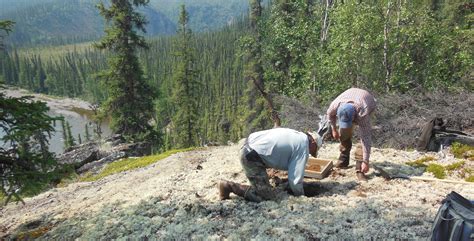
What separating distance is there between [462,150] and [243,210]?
6585mm

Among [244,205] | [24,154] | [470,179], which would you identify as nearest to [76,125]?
[24,154]

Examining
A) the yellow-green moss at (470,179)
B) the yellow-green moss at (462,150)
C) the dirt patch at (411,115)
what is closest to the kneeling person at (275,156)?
the yellow-green moss at (470,179)

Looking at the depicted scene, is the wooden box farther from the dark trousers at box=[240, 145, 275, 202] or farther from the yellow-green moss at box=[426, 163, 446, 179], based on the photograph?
the yellow-green moss at box=[426, 163, 446, 179]

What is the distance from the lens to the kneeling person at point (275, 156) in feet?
22.3

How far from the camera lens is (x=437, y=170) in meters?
8.45

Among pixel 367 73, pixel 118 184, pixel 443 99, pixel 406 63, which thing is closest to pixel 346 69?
pixel 367 73

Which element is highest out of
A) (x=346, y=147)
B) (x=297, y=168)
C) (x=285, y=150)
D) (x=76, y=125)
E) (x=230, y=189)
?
(x=285, y=150)

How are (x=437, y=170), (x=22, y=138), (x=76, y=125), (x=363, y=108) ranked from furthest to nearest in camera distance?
(x=76, y=125), (x=437, y=170), (x=22, y=138), (x=363, y=108)

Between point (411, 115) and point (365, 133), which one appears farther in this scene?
point (411, 115)

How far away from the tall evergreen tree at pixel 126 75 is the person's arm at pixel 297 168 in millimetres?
20945

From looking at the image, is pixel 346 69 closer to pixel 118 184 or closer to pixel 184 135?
pixel 118 184

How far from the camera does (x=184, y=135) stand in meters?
39.2

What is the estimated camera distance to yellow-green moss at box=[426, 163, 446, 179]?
8.21 meters

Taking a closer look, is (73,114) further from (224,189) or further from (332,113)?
(332,113)
